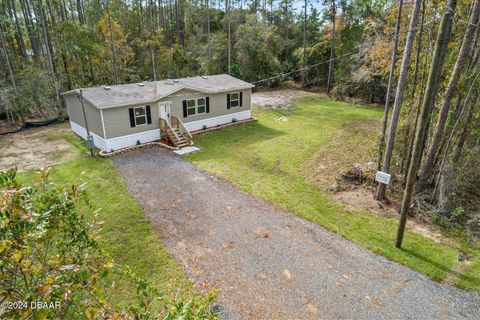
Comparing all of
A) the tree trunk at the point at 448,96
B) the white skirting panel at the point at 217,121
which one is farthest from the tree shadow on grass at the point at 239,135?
the tree trunk at the point at 448,96

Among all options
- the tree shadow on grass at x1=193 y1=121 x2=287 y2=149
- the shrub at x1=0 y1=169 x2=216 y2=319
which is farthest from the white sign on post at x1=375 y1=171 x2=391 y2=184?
the shrub at x1=0 y1=169 x2=216 y2=319

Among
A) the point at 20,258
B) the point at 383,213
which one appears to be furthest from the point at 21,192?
the point at 383,213

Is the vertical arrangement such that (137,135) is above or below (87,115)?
below

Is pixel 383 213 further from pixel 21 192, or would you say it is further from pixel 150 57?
pixel 150 57

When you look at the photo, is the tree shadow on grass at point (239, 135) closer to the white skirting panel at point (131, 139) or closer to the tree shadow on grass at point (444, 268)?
the white skirting panel at point (131, 139)

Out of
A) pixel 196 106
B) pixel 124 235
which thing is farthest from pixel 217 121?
pixel 124 235

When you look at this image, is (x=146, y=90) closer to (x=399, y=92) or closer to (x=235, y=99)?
(x=235, y=99)
